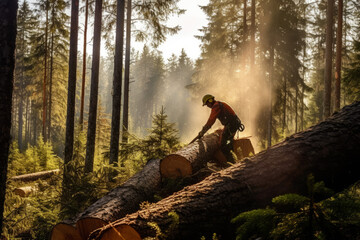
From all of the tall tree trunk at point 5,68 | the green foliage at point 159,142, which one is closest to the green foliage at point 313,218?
the tall tree trunk at point 5,68

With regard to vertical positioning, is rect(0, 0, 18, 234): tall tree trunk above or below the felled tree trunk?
above

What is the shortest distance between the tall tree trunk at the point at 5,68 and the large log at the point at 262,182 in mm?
1879

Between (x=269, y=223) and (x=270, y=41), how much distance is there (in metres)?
17.4

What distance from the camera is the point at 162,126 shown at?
757 centimetres

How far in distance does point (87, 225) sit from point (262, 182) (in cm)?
260

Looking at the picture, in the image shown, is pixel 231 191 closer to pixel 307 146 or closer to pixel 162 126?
pixel 307 146

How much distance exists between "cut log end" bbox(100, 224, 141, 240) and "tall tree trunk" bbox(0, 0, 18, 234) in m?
2.05

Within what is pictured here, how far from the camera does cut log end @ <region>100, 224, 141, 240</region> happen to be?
254 cm

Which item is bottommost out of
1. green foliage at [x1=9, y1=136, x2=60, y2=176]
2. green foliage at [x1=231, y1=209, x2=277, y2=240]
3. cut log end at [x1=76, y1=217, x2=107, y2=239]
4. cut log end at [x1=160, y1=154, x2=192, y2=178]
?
green foliage at [x1=9, y1=136, x2=60, y2=176]

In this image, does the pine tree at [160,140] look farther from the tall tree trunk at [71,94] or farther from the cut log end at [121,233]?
the cut log end at [121,233]

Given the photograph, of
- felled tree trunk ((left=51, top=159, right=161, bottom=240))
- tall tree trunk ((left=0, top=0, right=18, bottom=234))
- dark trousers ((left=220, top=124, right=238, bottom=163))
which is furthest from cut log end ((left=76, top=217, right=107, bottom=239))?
dark trousers ((left=220, top=124, right=238, bottom=163))

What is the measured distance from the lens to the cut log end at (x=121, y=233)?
2.54 m

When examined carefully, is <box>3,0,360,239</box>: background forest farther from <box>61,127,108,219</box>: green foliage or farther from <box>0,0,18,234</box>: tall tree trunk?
<box>0,0,18,234</box>: tall tree trunk

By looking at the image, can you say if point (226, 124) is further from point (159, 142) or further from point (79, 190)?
point (79, 190)
